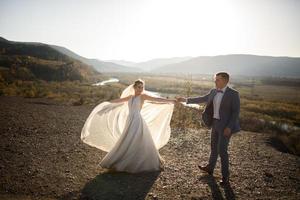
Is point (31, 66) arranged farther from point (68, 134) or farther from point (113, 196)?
point (113, 196)

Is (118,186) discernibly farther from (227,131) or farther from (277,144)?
(277,144)

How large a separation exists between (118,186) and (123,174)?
2.66ft

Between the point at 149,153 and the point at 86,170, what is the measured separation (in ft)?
6.18

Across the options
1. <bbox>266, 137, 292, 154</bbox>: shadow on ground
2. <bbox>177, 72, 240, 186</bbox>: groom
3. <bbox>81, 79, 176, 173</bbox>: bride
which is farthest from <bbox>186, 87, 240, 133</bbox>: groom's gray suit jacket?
<bbox>266, 137, 292, 154</bbox>: shadow on ground

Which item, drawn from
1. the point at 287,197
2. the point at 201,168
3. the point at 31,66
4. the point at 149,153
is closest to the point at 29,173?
the point at 149,153

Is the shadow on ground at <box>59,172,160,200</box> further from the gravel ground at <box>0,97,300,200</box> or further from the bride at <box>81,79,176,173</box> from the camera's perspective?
the bride at <box>81,79,176,173</box>

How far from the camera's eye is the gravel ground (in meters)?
6.61

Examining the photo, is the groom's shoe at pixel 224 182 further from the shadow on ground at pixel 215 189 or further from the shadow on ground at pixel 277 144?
the shadow on ground at pixel 277 144

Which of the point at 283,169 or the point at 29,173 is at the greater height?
the point at 29,173

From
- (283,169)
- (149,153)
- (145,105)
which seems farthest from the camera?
(283,169)

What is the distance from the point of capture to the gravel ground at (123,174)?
661cm

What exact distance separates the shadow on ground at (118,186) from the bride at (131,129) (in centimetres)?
25

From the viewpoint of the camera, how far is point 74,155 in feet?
31.6

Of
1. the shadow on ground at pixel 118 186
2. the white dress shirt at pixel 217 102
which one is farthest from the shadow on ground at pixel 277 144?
the shadow on ground at pixel 118 186
